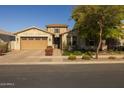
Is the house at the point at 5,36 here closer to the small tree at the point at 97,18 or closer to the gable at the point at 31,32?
the gable at the point at 31,32

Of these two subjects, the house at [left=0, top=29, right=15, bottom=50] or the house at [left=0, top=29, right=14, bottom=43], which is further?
the house at [left=0, top=29, right=14, bottom=43]

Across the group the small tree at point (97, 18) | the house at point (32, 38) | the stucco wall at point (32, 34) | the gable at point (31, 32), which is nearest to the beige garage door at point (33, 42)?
the house at point (32, 38)

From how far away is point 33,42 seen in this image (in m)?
45.3

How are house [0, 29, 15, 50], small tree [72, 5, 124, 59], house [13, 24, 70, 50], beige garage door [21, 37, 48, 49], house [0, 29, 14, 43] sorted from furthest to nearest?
beige garage door [21, 37, 48, 49] → house [13, 24, 70, 50] → house [0, 29, 14, 43] → house [0, 29, 15, 50] → small tree [72, 5, 124, 59]

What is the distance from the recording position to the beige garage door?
45.0 metres

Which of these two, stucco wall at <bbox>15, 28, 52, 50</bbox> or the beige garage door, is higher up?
stucco wall at <bbox>15, 28, 52, 50</bbox>

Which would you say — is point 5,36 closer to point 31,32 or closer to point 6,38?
point 6,38

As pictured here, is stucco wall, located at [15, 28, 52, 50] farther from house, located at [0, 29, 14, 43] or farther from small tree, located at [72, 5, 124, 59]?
small tree, located at [72, 5, 124, 59]

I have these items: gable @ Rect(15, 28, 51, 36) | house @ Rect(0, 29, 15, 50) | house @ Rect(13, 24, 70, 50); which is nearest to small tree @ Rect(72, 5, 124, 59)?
house @ Rect(13, 24, 70, 50)

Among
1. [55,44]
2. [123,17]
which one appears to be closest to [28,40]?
[55,44]

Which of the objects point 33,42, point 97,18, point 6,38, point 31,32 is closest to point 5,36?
point 6,38

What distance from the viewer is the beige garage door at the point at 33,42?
45.0m

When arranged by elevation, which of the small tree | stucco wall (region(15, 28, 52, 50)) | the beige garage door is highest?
the small tree
